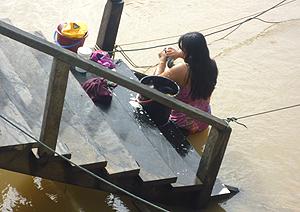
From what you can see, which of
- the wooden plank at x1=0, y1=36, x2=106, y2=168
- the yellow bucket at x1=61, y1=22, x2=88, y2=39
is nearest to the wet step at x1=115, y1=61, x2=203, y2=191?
the yellow bucket at x1=61, y1=22, x2=88, y2=39

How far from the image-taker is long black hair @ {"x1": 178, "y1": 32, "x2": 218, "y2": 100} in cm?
642

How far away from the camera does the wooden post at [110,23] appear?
7.48 meters

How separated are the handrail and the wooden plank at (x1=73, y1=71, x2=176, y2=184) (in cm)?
72

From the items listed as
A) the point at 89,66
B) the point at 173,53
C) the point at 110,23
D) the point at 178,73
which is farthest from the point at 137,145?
the point at 110,23

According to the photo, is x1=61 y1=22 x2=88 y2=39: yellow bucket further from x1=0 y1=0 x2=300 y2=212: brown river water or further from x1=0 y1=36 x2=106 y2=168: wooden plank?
x1=0 y1=0 x2=300 y2=212: brown river water

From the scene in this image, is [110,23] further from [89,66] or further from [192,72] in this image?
[89,66]

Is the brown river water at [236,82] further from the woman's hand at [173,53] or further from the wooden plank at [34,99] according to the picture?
the woman's hand at [173,53]

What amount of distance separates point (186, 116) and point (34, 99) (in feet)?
7.66

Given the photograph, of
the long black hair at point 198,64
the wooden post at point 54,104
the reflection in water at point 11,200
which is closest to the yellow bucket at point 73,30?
the long black hair at point 198,64

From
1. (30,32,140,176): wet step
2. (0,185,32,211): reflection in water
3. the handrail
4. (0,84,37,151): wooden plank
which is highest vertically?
the handrail

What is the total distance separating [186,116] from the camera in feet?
23.1

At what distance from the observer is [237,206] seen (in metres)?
6.43

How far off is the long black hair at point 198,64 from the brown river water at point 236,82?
41.4 inches

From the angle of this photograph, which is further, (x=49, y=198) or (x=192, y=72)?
(x=192, y=72)
